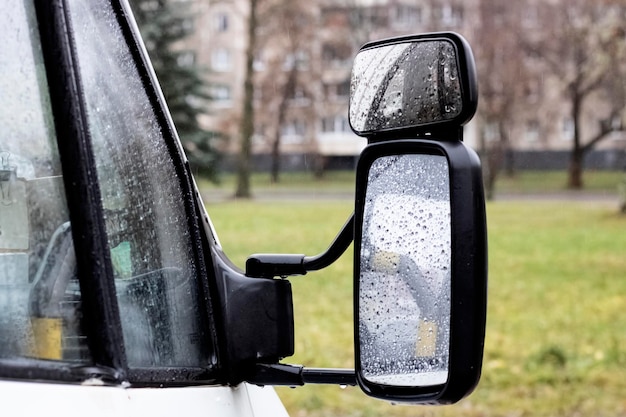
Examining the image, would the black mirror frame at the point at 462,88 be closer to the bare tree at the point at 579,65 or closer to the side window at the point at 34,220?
the side window at the point at 34,220

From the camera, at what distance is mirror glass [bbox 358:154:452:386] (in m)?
1.21

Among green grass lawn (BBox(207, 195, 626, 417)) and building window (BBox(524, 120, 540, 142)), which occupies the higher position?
green grass lawn (BBox(207, 195, 626, 417))

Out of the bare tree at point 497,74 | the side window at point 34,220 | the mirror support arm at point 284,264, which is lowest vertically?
the bare tree at point 497,74

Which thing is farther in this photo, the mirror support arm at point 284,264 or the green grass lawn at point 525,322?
the green grass lawn at point 525,322

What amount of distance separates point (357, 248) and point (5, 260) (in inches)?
18.0

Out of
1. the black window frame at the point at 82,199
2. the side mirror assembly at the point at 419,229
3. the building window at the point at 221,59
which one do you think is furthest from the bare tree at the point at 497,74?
the black window frame at the point at 82,199

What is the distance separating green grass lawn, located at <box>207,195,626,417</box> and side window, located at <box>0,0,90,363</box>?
5.32 meters

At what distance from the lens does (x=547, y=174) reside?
3678 centimetres

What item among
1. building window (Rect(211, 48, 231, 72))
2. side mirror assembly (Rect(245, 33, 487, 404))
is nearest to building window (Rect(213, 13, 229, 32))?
building window (Rect(211, 48, 231, 72))

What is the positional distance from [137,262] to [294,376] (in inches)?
12.5

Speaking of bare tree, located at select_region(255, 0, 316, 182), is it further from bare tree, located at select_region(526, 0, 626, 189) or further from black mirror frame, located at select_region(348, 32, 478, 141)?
black mirror frame, located at select_region(348, 32, 478, 141)

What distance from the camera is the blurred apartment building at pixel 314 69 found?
27.9 m

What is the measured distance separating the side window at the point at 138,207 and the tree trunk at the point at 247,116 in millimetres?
24739

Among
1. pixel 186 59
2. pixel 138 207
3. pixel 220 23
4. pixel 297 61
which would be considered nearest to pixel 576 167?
pixel 297 61
